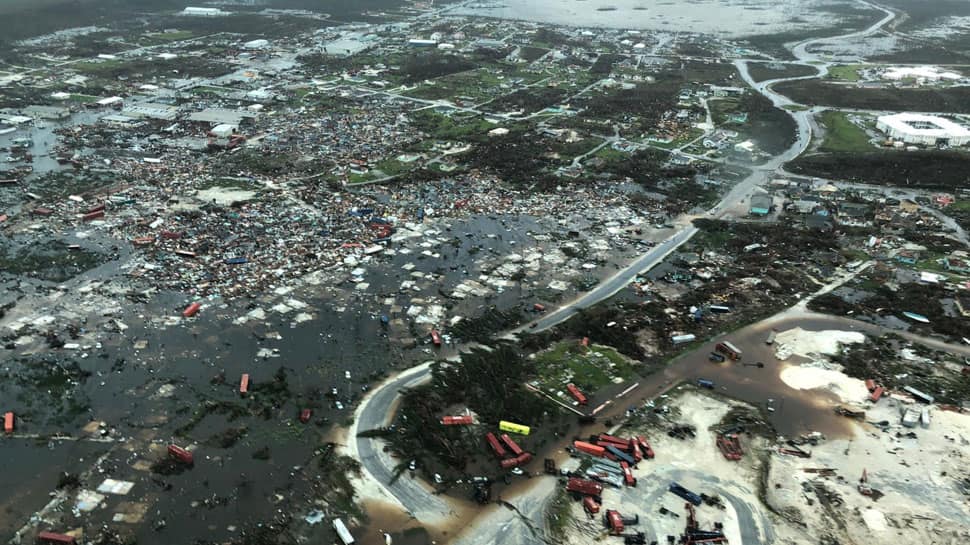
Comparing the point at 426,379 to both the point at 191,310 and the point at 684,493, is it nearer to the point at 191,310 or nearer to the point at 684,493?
the point at 684,493

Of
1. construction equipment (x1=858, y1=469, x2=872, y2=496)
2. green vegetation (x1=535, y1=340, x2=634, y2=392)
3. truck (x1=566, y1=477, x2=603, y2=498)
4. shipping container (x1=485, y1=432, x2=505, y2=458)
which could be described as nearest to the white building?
green vegetation (x1=535, y1=340, x2=634, y2=392)

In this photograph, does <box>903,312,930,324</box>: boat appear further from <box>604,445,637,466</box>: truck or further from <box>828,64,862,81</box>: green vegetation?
<box>828,64,862,81</box>: green vegetation

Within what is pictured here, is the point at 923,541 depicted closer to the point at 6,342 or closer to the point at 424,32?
the point at 6,342

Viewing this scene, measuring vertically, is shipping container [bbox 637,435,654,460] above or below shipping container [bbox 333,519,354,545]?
below

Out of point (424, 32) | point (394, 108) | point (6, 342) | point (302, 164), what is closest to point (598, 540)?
point (6, 342)

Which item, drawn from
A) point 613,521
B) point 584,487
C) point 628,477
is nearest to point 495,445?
point 584,487

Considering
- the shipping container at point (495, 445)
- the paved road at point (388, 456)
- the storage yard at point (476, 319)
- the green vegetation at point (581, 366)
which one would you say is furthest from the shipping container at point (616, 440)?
the paved road at point (388, 456)

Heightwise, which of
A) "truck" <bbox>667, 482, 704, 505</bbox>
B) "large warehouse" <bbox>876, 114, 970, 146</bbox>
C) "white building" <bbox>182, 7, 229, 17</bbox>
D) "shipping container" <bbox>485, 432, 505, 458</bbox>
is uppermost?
"white building" <bbox>182, 7, 229, 17</bbox>
